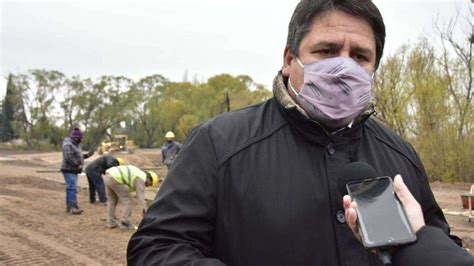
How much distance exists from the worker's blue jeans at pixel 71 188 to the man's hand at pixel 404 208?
Result: 452 inches

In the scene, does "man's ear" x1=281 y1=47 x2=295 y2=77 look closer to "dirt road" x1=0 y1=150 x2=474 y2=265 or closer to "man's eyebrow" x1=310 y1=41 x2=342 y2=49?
"man's eyebrow" x1=310 y1=41 x2=342 y2=49

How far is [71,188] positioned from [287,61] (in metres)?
11.2

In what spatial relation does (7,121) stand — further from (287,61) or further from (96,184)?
(287,61)

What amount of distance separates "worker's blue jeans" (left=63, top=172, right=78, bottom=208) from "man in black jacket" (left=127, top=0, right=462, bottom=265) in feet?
35.6

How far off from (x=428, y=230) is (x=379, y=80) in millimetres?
25942

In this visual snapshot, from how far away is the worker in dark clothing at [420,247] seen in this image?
1.32 m

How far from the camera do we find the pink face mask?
6.26 ft

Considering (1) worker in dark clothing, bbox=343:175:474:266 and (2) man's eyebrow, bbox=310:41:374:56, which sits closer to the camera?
(1) worker in dark clothing, bbox=343:175:474:266

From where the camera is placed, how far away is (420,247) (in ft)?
4.37

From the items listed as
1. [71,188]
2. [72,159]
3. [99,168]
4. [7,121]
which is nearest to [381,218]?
[72,159]

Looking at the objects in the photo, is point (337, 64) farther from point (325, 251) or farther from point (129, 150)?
point (129, 150)

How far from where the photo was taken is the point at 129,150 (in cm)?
4497

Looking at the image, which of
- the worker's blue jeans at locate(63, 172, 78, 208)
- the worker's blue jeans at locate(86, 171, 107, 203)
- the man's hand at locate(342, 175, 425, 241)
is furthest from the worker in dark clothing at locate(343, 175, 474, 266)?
the worker's blue jeans at locate(86, 171, 107, 203)

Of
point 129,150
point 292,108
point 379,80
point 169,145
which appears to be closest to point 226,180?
point 292,108
